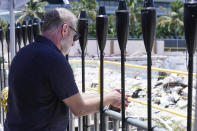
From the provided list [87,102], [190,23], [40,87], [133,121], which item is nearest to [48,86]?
[40,87]

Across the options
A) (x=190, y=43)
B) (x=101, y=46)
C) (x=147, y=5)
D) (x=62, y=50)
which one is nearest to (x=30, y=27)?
(x=62, y=50)

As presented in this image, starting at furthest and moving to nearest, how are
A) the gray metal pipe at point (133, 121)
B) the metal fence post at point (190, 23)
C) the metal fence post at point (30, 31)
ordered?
the metal fence post at point (30, 31)
the gray metal pipe at point (133, 121)
the metal fence post at point (190, 23)

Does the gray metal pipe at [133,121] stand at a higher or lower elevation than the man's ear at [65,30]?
lower

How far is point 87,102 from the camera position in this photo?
6.19 ft

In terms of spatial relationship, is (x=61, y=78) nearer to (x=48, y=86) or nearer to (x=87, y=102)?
(x=48, y=86)

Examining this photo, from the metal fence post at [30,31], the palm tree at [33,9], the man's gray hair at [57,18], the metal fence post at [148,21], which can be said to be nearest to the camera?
the metal fence post at [148,21]

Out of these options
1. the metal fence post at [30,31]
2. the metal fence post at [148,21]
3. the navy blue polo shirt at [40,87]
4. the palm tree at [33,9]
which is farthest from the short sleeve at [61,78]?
the palm tree at [33,9]

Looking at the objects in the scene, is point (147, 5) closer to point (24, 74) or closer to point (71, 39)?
point (71, 39)

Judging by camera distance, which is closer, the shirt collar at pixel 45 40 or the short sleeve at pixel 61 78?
the short sleeve at pixel 61 78

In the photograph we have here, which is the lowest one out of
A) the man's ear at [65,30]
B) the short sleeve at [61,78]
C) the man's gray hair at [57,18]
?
the short sleeve at [61,78]

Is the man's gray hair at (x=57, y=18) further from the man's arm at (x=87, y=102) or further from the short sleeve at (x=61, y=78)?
the man's arm at (x=87, y=102)

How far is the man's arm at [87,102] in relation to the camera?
179 centimetres

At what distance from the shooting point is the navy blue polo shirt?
68.9 inches

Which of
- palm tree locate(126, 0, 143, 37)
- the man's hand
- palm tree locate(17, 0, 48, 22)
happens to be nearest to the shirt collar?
the man's hand
